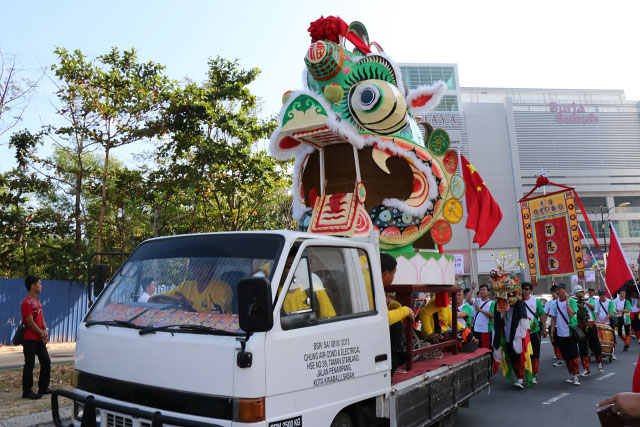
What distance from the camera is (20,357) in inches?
499

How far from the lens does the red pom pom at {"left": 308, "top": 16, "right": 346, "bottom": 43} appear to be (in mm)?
7582

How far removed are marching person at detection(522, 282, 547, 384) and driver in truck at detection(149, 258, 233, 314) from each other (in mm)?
7297

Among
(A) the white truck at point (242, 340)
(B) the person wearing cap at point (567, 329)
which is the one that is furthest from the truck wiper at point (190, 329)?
(B) the person wearing cap at point (567, 329)

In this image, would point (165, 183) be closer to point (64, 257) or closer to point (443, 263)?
point (64, 257)

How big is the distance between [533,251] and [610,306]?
2.46 metres

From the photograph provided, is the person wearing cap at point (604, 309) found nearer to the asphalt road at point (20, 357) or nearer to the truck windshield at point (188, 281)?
the truck windshield at point (188, 281)

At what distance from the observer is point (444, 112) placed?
176 ft

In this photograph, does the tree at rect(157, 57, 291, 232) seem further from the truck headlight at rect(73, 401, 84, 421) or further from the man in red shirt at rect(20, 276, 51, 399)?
the truck headlight at rect(73, 401, 84, 421)

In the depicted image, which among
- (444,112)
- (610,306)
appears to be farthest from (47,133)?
(444,112)

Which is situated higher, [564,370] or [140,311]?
[140,311]

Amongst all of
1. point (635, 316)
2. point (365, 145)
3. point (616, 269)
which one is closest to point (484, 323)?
point (616, 269)

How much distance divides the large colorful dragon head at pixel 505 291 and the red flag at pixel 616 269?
5.56 feet

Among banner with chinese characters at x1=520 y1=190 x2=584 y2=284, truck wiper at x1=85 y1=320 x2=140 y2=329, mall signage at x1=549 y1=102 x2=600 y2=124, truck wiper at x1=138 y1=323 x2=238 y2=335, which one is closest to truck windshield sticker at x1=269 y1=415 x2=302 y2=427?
truck wiper at x1=138 y1=323 x2=238 y2=335

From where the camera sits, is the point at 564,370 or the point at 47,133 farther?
→ the point at 47,133
